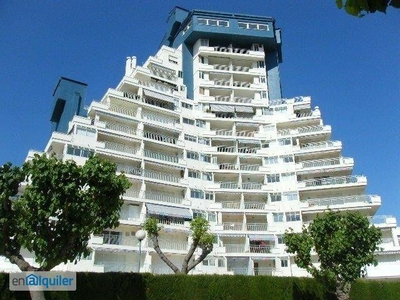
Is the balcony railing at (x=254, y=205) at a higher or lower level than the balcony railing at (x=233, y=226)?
higher

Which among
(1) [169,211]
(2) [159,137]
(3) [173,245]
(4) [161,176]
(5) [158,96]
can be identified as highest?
(5) [158,96]

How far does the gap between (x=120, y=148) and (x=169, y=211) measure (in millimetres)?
11485

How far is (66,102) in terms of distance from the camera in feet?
210

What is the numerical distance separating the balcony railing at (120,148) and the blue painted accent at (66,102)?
14.8 meters

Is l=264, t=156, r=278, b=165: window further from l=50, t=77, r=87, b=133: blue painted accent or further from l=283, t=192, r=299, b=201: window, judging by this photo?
l=50, t=77, r=87, b=133: blue painted accent

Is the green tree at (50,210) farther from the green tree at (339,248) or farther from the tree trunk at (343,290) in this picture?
the tree trunk at (343,290)

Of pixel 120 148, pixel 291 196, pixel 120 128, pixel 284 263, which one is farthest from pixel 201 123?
pixel 284 263

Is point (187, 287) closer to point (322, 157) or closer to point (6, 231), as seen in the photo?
point (6, 231)

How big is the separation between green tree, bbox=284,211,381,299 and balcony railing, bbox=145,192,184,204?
86.0 feet

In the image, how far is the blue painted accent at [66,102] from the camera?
63344 millimetres

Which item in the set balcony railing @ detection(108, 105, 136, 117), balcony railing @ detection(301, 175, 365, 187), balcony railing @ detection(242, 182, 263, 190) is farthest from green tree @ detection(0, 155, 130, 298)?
balcony railing @ detection(301, 175, 365, 187)

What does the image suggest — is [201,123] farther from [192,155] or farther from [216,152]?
[192,155]

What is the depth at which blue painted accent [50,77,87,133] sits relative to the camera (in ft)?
208

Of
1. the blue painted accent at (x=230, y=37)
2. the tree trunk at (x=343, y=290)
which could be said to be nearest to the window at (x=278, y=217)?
the blue painted accent at (x=230, y=37)
